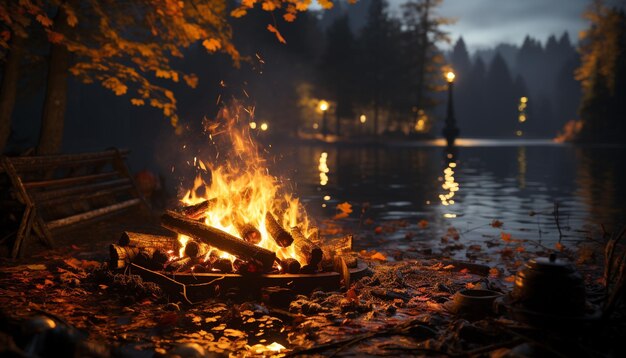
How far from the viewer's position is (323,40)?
74250mm

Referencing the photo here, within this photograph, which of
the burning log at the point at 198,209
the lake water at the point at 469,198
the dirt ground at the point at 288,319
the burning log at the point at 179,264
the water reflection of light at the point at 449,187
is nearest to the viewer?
the dirt ground at the point at 288,319

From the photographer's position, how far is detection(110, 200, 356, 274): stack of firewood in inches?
233

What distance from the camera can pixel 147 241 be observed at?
6.62m

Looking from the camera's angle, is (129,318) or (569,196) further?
(569,196)

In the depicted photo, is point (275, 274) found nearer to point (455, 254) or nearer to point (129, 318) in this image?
point (129, 318)

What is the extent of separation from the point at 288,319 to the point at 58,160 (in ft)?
20.6

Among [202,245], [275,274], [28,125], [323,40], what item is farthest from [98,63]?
[323,40]

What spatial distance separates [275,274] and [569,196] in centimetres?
1247

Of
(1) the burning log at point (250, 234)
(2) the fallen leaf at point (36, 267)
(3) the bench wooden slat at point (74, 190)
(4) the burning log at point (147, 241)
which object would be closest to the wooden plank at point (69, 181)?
(3) the bench wooden slat at point (74, 190)

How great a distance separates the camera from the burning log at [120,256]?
6180 mm

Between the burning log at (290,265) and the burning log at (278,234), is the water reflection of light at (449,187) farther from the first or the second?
the burning log at (290,265)

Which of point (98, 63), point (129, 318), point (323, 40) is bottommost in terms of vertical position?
point (129, 318)

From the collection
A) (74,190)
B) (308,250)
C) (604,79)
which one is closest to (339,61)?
(604,79)

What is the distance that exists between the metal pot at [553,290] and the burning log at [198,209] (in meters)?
4.24
